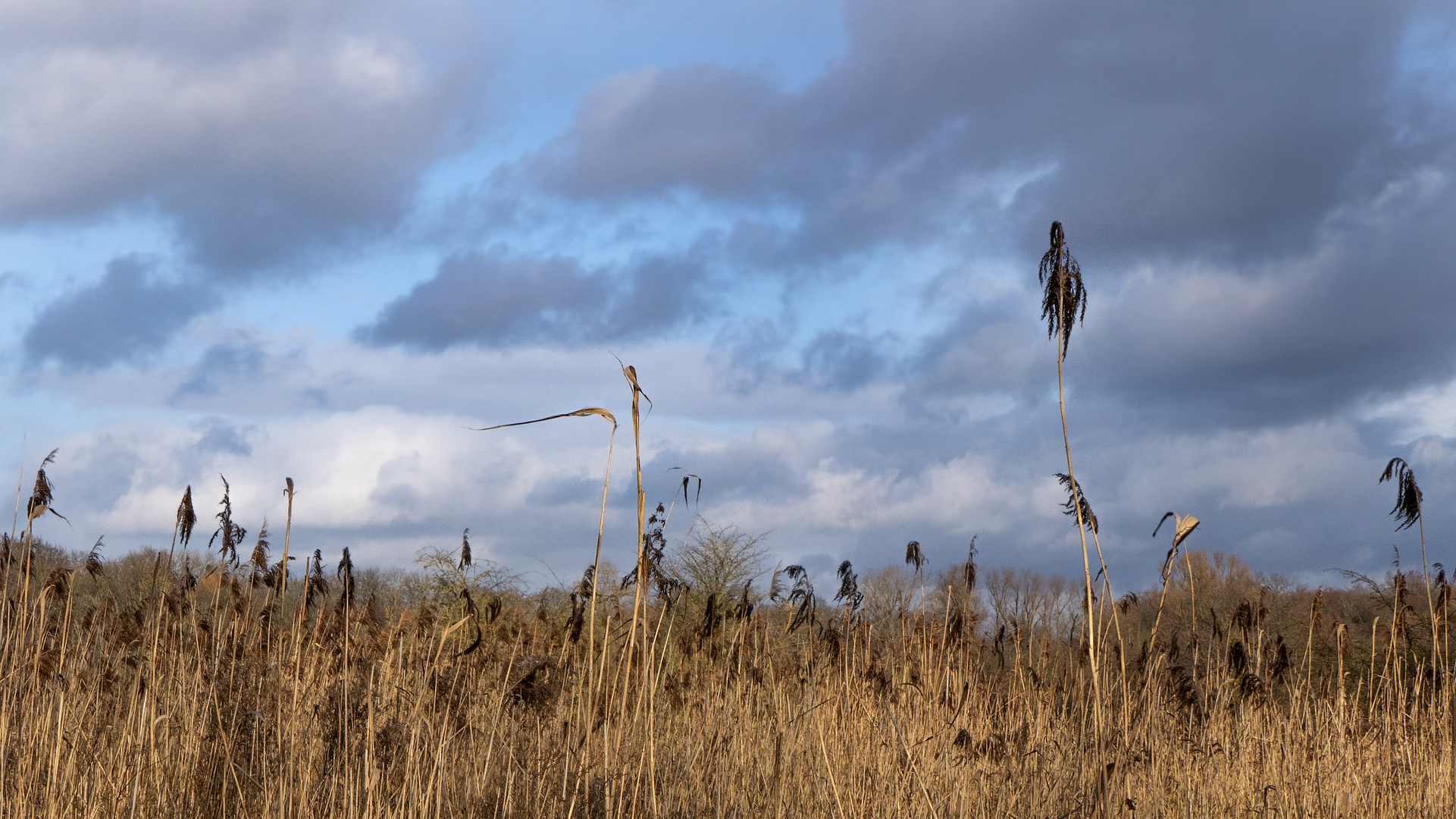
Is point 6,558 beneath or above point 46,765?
above

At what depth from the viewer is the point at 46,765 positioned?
4.96 metres

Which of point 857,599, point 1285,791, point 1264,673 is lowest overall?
point 1285,791

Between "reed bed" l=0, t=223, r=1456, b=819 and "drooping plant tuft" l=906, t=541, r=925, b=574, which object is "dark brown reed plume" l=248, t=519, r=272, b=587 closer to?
"reed bed" l=0, t=223, r=1456, b=819

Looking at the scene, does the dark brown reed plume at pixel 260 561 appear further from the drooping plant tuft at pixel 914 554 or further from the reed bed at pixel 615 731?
the drooping plant tuft at pixel 914 554

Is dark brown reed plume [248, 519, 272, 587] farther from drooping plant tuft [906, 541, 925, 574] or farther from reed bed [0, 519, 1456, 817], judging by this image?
drooping plant tuft [906, 541, 925, 574]

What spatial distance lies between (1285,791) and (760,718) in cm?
267

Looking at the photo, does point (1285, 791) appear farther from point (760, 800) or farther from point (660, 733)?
point (660, 733)

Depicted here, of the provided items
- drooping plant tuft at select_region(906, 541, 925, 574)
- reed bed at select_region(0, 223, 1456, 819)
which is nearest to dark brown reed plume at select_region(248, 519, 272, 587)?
reed bed at select_region(0, 223, 1456, 819)

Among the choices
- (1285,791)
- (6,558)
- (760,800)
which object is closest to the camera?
(760,800)

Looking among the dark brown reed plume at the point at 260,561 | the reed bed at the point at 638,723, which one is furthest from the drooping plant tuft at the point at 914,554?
the dark brown reed plume at the point at 260,561

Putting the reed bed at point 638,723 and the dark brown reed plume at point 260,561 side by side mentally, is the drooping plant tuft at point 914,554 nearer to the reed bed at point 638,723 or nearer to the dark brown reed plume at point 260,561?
the reed bed at point 638,723

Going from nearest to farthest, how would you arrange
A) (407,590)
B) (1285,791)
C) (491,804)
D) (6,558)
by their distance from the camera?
1. (491,804)
2. (1285,791)
3. (6,558)
4. (407,590)

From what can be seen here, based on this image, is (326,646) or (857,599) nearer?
(326,646)

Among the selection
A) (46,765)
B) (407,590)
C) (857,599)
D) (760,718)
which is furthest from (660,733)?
(407,590)
